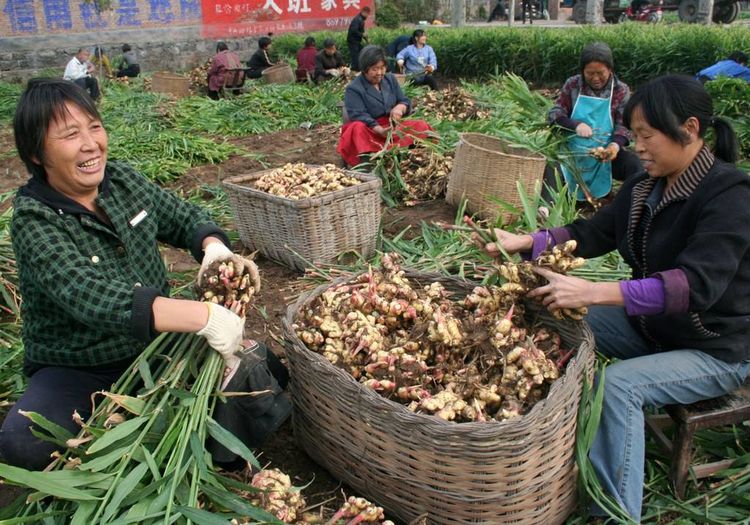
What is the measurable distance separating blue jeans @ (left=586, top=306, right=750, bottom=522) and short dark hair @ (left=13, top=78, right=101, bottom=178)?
5.88ft

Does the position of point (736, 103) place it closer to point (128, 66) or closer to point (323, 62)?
point (323, 62)

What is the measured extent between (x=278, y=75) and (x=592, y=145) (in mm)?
7804

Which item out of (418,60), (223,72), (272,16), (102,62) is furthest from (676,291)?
(272,16)

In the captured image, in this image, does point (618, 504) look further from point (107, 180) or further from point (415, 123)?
point (415, 123)

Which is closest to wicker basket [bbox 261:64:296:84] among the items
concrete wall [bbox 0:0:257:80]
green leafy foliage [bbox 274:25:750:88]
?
green leafy foliage [bbox 274:25:750:88]

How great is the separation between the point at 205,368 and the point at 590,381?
3.77 ft

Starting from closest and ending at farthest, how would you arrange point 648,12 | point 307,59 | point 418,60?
point 418,60 → point 307,59 → point 648,12

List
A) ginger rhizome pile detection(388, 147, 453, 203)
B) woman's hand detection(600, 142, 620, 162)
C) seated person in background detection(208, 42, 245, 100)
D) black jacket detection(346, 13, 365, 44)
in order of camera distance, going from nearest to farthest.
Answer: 1. woman's hand detection(600, 142, 620, 162)
2. ginger rhizome pile detection(388, 147, 453, 203)
3. seated person in background detection(208, 42, 245, 100)
4. black jacket detection(346, 13, 365, 44)

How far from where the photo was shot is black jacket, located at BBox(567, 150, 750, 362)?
1739mm

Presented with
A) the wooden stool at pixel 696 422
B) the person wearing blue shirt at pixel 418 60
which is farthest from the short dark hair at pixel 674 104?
the person wearing blue shirt at pixel 418 60

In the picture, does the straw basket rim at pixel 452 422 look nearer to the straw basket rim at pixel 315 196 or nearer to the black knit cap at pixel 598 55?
the straw basket rim at pixel 315 196

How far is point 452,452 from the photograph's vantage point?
163 cm

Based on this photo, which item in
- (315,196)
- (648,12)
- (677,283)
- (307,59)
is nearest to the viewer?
(677,283)

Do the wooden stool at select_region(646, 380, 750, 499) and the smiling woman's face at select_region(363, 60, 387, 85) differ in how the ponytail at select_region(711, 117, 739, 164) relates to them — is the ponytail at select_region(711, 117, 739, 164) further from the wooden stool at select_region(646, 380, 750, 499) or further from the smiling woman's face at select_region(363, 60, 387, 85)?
the smiling woman's face at select_region(363, 60, 387, 85)
